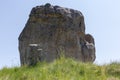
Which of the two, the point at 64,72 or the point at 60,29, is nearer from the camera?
the point at 64,72

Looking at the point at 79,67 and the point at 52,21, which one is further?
the point at 52,21

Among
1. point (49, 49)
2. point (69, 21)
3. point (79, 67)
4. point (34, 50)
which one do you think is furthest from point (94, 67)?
point (69, 21)

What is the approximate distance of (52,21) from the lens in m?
31.4

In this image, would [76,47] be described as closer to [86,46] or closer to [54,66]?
[86,46]

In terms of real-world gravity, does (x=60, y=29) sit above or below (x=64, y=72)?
below

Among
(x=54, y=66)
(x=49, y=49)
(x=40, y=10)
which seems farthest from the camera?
(x=40, y=10)

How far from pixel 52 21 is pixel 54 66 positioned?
20.5 metres

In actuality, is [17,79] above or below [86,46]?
above

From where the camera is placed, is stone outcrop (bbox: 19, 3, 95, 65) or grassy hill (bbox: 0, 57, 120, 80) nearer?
grassy hill (bbox: 0, 57, 120, 80)

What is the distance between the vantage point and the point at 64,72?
1034cm

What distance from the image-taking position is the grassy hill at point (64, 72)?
9.74m

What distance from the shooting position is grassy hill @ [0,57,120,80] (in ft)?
31.9

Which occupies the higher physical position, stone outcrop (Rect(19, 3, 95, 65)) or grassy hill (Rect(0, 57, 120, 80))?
grassy hill (Rect(0, 57, 120, 80))

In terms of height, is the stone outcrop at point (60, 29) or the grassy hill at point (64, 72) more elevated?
the grassy hill at point (64, 72)
